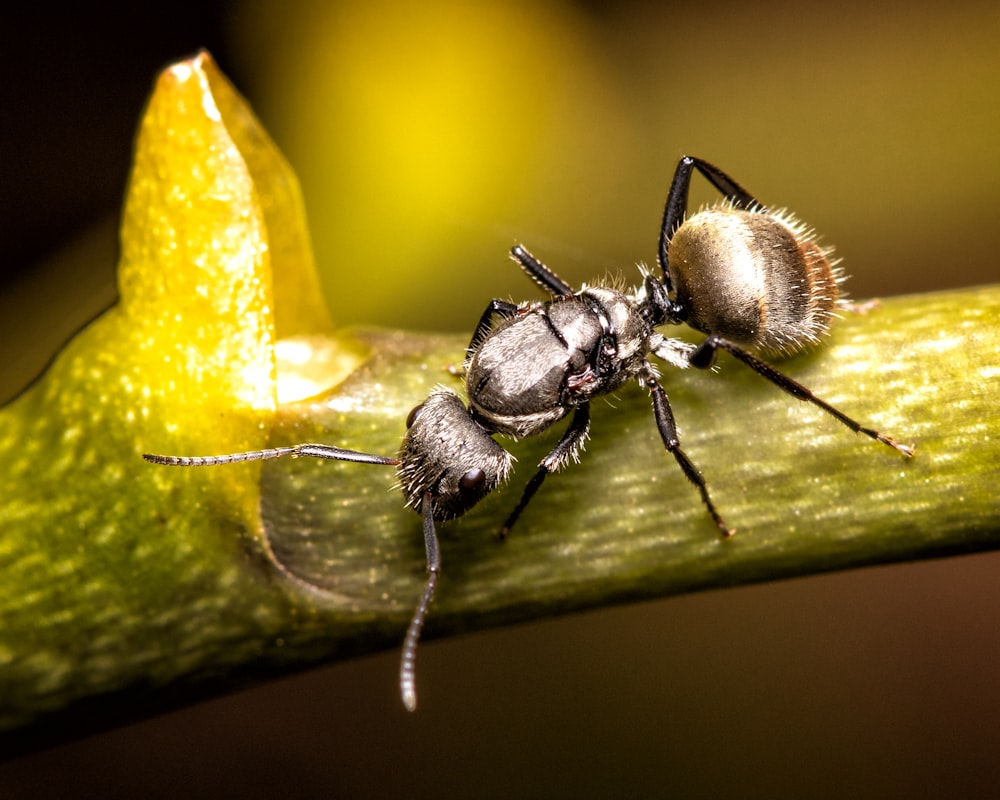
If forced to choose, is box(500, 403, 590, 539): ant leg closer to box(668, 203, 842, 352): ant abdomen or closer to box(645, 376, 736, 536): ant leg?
box(645, 376, 736, 536): ant leg

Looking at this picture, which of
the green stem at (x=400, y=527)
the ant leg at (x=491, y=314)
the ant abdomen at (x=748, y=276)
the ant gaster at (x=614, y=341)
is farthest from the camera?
the ant leg at (x=491, y=314)

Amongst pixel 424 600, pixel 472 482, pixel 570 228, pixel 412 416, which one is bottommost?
pixel 424 600

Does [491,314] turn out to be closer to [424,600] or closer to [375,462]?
[375,462]

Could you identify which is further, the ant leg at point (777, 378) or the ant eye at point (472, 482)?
the ant eye at point (472, 482)

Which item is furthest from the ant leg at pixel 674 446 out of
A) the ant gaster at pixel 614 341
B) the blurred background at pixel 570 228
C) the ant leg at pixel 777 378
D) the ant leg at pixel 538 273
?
the blurred background at pixel 570 228

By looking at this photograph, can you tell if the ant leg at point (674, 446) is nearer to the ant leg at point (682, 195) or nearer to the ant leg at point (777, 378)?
the ant leg at point (777, 378)

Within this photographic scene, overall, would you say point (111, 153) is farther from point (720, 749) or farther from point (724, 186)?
point (720, 749)

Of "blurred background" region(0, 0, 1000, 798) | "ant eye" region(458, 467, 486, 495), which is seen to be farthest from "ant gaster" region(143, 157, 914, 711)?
"blurred background" region(0, 0, 1000, 798)

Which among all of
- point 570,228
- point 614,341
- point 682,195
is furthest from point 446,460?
point 570,228
